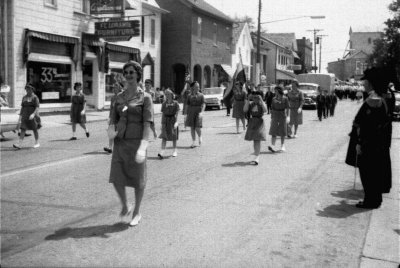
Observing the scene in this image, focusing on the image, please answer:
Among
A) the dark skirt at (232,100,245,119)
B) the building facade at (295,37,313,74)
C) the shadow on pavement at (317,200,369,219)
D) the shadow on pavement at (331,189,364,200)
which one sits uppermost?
the building facade at (295,37,313,74)

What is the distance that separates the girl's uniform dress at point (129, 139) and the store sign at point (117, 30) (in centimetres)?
1855

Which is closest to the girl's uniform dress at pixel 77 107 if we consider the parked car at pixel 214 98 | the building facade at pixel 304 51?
the parked car at pixel 214 98

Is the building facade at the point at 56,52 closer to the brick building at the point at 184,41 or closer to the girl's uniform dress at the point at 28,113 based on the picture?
the girl's uniform dress at the point at 28,113

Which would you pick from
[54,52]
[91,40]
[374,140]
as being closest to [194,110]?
[374,140]

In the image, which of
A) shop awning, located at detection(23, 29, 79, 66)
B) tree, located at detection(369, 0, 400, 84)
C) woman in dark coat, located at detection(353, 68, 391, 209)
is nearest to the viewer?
woman in dark coat, located at detection(353, 68, 391, 209)

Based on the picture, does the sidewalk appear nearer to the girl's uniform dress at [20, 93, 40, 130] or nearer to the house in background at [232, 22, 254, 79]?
the girl's uniform dress at [20, 93, 40, 130]

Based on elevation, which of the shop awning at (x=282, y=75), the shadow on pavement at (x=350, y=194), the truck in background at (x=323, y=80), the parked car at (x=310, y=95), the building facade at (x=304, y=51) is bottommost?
the shadow on pavement at (x=350, y=194)

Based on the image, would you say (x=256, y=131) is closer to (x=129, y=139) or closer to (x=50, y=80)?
(x=129, y=139)

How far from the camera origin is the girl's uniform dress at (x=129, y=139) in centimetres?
561

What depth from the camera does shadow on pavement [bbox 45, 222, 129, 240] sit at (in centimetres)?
512

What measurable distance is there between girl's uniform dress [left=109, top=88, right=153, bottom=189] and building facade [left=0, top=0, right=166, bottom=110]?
47.0ft

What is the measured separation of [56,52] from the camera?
23.6 meters

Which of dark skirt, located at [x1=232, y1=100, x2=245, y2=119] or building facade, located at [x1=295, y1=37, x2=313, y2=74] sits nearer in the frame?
dark skirt, located at [x1=232, y1=100, x2=245, y2=119]

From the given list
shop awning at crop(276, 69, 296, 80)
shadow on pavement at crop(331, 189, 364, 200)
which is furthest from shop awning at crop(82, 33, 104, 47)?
shop awning at crop(276, 69, 296, 80)
